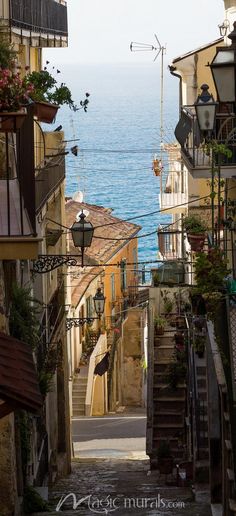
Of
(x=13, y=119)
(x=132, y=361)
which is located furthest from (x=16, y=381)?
(x=132, y=361)

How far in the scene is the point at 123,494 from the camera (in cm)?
2339

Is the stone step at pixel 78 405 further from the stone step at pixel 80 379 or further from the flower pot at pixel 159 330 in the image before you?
the flower pot at pixel 159 330

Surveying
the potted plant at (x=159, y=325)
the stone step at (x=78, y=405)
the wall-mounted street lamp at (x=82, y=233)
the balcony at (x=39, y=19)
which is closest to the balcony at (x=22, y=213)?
the balcony at (x=39, y=19)

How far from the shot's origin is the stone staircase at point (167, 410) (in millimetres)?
30938

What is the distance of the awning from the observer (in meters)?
9.30

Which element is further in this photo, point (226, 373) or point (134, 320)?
point (134, 320)

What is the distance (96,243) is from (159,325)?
2330 centimetres

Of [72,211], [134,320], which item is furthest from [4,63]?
[134,320]

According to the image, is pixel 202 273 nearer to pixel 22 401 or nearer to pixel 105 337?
pixel 22 401

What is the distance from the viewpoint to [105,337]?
55.8 metres

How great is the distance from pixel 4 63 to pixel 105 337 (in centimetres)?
3794

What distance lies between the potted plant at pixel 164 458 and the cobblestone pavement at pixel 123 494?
24 cm

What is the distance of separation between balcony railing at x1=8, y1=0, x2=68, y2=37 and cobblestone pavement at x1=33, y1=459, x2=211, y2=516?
729 centimetres

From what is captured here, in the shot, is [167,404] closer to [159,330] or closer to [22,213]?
[159,330]
